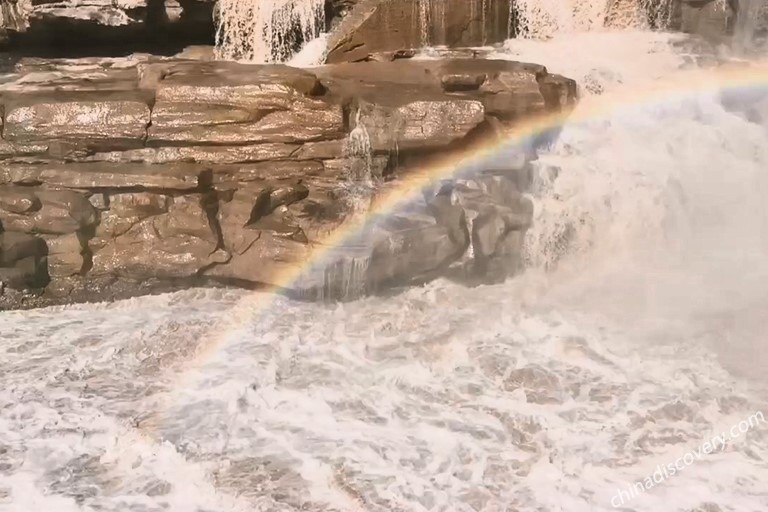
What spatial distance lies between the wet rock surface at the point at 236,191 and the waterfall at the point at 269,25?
2717 millimetres

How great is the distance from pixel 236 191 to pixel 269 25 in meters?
3.52

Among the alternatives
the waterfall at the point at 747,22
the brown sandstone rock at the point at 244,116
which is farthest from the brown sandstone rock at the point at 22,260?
the waterfall at the point at 747,22

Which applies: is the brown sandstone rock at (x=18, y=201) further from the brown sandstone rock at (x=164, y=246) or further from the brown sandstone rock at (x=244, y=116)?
the brown sandstone rock at (x=244, y=116)

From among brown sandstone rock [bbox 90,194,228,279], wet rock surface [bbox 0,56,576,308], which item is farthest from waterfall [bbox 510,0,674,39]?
brown sandstone rock [bbox 90,194,228,279]

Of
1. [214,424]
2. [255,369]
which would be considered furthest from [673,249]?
[214,424]

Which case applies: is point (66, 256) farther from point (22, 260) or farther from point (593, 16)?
point (593, 16)

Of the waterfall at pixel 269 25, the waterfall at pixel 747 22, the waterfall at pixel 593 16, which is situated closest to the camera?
the waterfall at pixel 747 22

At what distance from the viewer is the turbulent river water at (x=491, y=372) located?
13.7 feet

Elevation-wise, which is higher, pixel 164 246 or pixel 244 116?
pixel 244 116

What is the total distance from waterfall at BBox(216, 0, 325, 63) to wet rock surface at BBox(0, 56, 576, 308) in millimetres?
2717

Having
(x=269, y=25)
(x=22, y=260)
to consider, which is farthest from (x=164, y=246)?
(x=269, y=25)

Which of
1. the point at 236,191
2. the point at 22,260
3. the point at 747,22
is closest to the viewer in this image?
the point at 22,260

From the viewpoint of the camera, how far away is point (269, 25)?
31.0 feet

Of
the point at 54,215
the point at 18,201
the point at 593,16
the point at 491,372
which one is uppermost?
the point at 593,16
